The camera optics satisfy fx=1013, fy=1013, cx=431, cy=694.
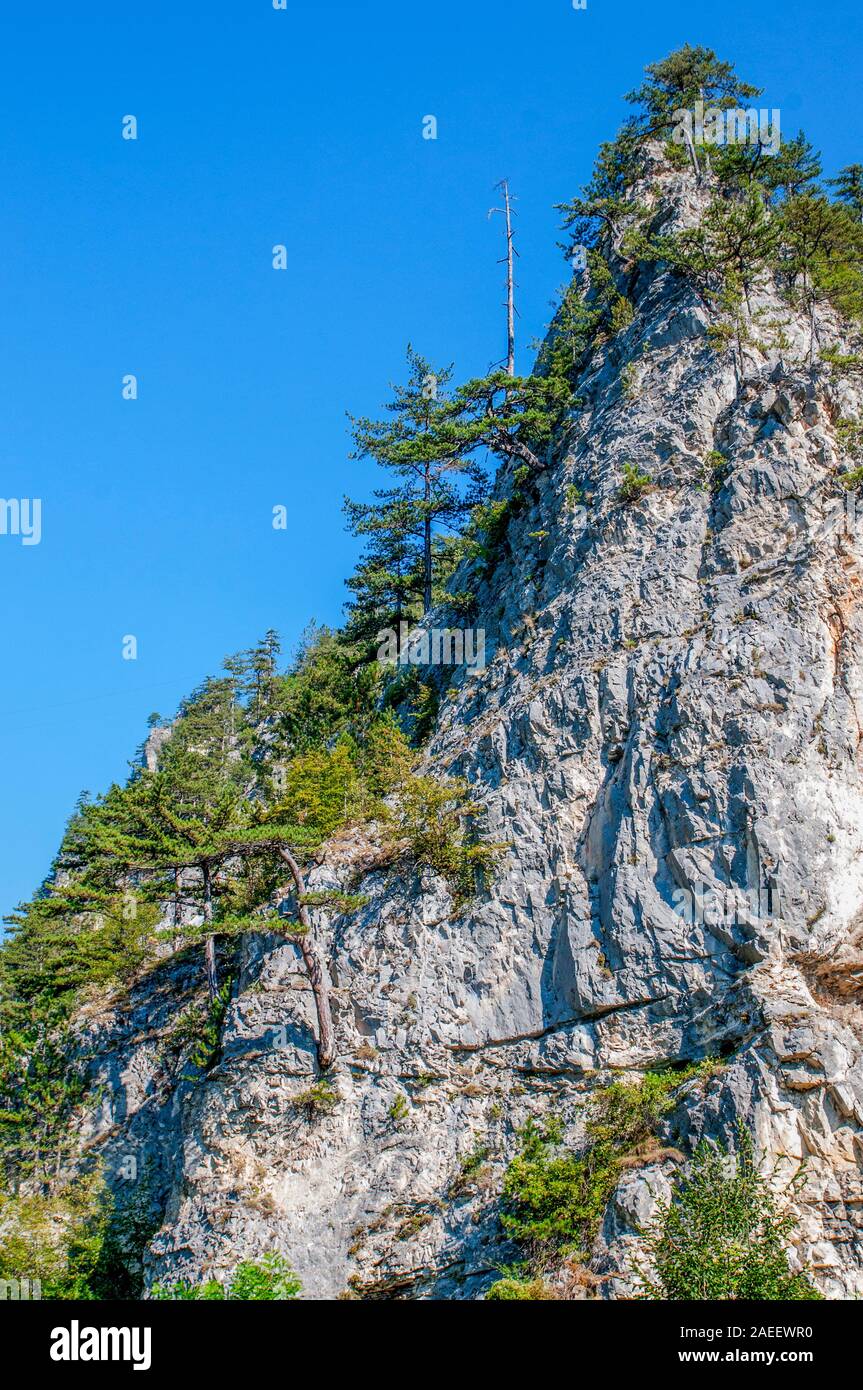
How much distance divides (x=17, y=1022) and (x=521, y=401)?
93.3ft

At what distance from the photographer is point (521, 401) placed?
116ft

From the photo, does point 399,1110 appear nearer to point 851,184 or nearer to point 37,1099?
point 37,1099

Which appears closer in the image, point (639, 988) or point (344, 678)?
point (639, 988)

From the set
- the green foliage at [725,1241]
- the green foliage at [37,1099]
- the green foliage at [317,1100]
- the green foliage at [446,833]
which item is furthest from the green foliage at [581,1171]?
the green foliage at [37,1099]

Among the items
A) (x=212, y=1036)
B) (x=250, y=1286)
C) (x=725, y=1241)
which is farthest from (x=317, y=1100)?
(x=725, y=1241)

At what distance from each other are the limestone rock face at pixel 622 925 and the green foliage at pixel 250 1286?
57cm

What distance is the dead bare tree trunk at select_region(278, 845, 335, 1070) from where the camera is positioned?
24281 mm

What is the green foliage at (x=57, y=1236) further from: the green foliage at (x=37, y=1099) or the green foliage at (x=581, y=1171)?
the green foliage at (x=581, y=1171)

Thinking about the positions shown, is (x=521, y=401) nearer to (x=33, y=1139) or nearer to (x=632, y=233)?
(x=632, y=233)

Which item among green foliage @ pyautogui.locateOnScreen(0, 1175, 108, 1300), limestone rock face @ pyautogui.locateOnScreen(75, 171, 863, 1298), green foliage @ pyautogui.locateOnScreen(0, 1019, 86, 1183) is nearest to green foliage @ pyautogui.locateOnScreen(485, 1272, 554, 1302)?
limestone rock face @ pyautogui.locateOnScreen(75, 171, 863, 1298)

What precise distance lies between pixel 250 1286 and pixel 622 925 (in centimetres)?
1015

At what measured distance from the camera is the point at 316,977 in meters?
24.8

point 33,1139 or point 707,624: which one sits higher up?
point 707,624
